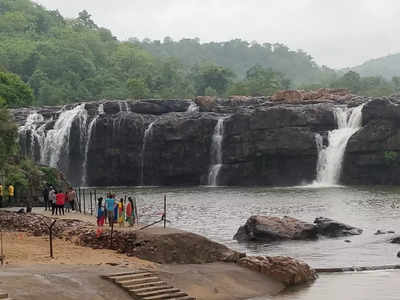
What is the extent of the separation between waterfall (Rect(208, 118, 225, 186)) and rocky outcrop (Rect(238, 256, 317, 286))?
4685 centimetres

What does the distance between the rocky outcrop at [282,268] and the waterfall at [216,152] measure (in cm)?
4685

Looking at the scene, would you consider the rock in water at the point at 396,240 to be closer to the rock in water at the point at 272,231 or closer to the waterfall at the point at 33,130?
the rock in water at the point at 272,231

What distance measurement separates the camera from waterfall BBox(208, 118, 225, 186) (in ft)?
239

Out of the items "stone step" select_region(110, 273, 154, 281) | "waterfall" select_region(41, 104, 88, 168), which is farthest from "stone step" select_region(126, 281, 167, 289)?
"waterfall" select_region(41, 104, 88, 168)

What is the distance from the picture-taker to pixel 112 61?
15538 cm

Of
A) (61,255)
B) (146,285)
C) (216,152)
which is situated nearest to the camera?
(146,285)

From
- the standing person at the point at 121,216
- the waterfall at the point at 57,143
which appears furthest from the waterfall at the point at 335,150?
the standing person at the point at 121,216

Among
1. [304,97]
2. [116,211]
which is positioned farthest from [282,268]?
[304,97]

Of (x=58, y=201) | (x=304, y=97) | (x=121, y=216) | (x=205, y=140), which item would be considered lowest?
(x=121, y=216)

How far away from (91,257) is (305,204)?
27934mm

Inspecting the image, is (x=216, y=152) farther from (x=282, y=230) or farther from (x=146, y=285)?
(x=146, y=285)

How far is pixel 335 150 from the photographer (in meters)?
69.2

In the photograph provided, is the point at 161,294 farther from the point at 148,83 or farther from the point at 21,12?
the point at 21,12

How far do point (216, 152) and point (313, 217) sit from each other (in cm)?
3065
